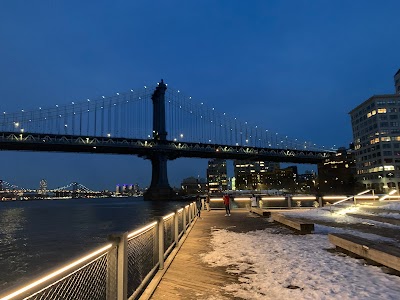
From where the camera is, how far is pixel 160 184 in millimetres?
105875

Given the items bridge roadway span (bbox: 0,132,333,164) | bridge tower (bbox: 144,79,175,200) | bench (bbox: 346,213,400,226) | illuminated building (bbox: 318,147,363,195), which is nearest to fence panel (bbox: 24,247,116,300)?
bench (bbox: 346,213,400,226)

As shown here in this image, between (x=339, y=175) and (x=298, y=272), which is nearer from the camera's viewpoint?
(x=298, y=272)

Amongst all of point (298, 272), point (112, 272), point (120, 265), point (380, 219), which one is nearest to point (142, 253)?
point (120, 265)

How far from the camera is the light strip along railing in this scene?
9.31ft

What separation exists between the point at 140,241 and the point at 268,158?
4615 inches

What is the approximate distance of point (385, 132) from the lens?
11794cm

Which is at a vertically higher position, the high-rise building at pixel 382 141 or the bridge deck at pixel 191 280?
the high-rise building at pixel 382 141

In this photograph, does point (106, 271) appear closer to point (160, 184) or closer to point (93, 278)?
point (93, 278)

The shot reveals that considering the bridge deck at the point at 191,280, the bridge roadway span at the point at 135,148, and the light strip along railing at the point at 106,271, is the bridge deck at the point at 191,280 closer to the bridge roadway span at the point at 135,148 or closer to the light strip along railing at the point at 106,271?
the light strip along railing at the point at 106,271

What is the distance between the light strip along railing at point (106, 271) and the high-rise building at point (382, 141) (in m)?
120

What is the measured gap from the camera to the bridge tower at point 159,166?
344ft

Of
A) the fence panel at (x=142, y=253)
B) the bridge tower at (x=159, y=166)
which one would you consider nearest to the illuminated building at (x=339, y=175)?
the bridge tower at (x=159, y=166)

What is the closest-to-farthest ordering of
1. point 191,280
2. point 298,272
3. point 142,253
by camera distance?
point 191,280 < point 298,272 < point 142,253

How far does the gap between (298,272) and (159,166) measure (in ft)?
334
